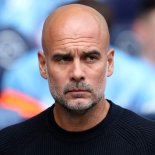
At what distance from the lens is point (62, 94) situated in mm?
3357

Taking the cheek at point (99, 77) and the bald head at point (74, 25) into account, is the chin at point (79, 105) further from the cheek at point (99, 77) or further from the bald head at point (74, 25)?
the bald head at point (74, 25)

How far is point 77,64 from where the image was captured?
3.30m

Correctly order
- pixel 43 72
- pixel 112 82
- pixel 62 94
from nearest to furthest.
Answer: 1. pixel 62 94
2. pixel 43 72
3. pixel 112 82

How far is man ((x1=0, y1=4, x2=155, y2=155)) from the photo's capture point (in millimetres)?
3324

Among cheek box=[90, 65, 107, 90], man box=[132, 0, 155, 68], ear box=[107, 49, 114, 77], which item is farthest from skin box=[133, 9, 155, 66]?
cheek box=[90, 65, 107, 90]

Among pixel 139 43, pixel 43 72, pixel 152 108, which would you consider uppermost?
pixel 43 72

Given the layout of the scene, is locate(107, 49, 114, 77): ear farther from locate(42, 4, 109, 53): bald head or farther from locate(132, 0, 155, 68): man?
locate(132, 0, 155, 68): man

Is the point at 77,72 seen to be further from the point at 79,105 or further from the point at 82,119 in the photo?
the point at 82,119

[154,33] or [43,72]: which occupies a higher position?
[43,72]

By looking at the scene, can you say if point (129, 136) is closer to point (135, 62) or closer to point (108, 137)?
point (108, 137)

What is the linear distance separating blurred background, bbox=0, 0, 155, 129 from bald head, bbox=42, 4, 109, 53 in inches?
72.5

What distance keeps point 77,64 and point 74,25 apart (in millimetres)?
243

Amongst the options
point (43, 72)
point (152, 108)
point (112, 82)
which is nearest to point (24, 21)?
point (112, 82)

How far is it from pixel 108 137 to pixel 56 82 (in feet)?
1.39
